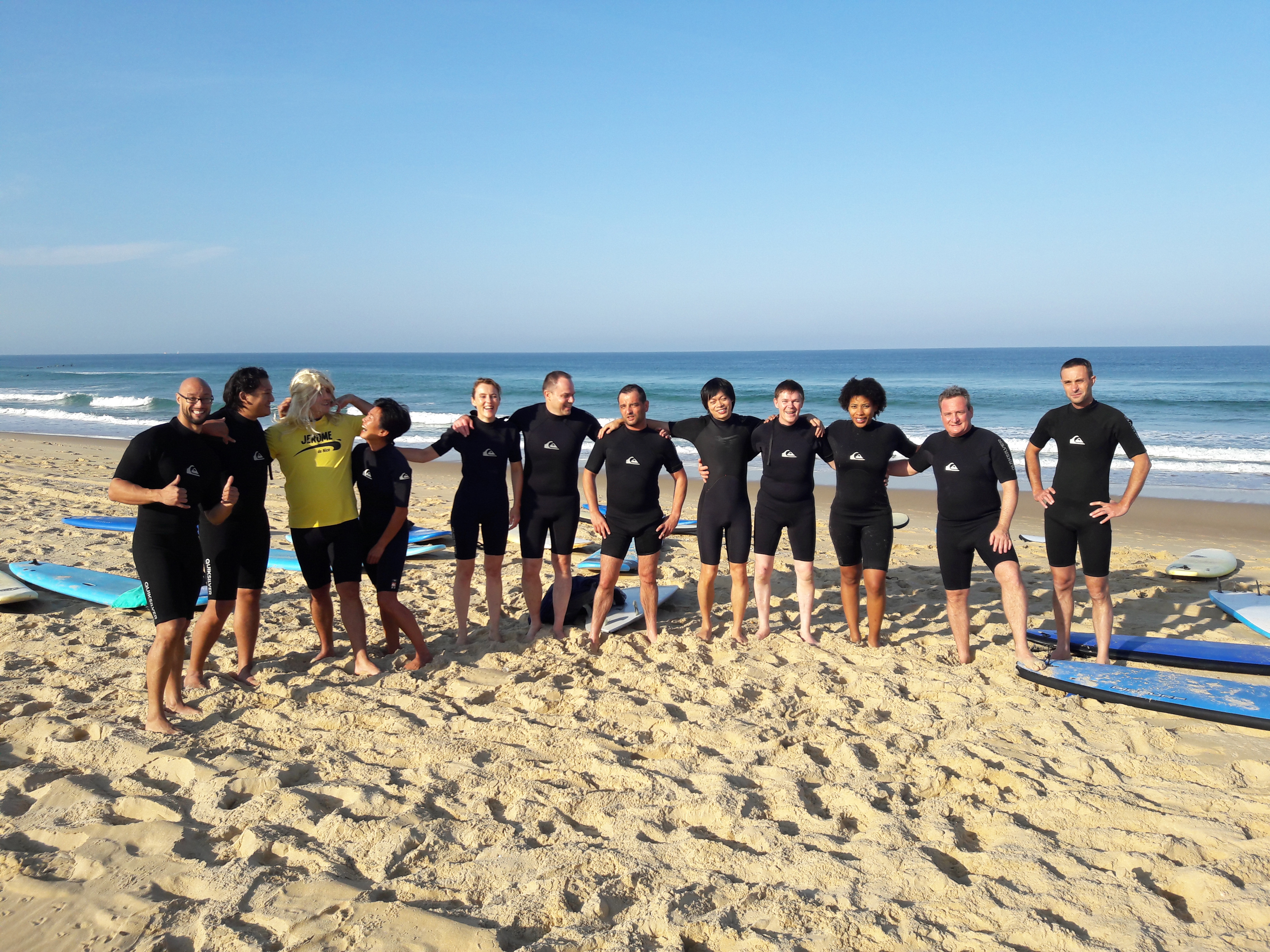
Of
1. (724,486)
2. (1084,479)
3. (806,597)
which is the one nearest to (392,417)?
(724,486)

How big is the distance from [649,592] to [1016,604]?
2.26m

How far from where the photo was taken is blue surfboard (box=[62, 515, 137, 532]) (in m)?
8.46

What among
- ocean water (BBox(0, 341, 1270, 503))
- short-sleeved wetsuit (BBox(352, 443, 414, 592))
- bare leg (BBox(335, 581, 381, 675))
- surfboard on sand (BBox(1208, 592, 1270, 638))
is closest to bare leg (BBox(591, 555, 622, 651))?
short-sleeved wetsuit (BBox(352, 443, 414, 592))

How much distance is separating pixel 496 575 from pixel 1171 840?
385 centimetres

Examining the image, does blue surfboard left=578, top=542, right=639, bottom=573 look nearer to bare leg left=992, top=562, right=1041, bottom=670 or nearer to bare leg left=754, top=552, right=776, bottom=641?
bare leg left=754, top=552, right=776, bottom=641

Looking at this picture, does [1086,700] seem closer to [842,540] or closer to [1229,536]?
[842,540]

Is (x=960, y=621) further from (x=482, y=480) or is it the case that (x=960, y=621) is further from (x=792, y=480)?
(x=482, y=480)

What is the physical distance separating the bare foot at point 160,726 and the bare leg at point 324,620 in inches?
39.1

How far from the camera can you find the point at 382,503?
4836 mm

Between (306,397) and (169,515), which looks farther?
(306,397)

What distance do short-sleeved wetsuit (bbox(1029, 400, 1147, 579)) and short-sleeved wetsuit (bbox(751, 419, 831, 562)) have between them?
54.0 inches

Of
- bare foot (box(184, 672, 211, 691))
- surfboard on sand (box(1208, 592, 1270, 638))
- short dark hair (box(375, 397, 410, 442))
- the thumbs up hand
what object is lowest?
surfboard on sand (box(1208, 592, 1270, 638))

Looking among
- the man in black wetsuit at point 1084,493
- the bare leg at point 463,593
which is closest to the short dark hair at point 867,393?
the man in black wetsuit at point 1084,493

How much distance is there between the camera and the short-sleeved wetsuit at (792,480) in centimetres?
525
